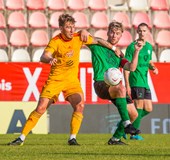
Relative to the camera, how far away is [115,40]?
361 inches

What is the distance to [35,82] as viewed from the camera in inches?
588

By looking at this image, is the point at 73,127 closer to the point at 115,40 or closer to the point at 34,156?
the point at 115,40

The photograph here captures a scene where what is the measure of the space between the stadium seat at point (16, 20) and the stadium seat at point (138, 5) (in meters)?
3.31

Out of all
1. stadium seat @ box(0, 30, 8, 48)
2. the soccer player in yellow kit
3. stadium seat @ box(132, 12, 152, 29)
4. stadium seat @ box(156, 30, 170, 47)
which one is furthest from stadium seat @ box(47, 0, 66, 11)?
the soccer player in yellow kit

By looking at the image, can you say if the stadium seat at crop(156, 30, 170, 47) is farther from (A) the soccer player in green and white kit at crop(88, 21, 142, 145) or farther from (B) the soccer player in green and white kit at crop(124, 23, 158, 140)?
(A) the soccer player in green and white kit at crop(88, 21, 142, 145)

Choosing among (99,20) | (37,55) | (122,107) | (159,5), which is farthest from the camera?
(159,5)

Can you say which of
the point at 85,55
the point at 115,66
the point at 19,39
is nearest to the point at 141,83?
the point at 115,66

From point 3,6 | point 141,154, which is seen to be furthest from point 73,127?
point 3,6

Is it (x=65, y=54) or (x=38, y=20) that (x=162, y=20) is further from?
(x=65, y=54)

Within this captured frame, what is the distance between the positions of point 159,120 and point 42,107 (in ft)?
20.8

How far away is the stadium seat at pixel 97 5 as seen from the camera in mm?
19359

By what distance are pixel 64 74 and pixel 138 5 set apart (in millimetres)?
11096

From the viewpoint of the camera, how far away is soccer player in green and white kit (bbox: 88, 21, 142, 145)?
343 inches

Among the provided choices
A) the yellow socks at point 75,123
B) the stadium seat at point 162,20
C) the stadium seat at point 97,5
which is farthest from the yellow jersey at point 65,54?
the stadium seat at point 162,20
